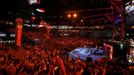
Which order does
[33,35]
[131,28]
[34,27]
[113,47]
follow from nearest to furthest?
1. [113,47]
2. [131,28]
3. [33,35]
4. [34,27]

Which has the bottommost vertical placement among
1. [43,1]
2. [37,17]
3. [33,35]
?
[33,35]

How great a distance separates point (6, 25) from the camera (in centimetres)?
3147

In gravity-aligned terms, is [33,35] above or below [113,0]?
below

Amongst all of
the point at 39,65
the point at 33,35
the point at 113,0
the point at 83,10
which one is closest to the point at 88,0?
the point at 83,10

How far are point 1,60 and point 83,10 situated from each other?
21.7m

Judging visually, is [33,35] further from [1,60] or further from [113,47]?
[1,60]

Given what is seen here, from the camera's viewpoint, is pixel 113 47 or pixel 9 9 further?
pixel 9 9

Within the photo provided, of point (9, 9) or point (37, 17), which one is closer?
point (9, 9)

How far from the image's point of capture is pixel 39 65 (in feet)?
25.5

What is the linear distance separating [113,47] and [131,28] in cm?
1647

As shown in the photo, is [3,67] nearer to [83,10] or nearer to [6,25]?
[83,10]

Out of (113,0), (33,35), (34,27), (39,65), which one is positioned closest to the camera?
(39,65)

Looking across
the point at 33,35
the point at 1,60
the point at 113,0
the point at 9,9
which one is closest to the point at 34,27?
the point at 33,35

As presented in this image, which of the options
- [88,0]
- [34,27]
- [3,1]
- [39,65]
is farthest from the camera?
[34,27]
